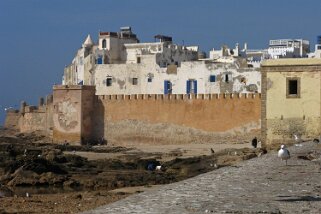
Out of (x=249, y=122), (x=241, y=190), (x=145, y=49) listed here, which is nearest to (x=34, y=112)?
(x=145, y=49)

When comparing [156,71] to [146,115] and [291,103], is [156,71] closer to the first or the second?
[146,115]

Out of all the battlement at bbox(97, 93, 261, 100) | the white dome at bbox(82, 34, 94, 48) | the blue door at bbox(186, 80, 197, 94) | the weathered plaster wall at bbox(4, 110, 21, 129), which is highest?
the white dome at bbox(82, 34, 94, 48)

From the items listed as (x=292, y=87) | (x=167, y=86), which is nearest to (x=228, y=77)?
(x=167, y=86)

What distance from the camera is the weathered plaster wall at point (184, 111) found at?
33.2 metres

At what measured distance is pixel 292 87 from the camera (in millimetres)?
22844

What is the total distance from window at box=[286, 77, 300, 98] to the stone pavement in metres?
11.3

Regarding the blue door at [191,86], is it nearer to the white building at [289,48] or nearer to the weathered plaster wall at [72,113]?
the weathered plaster wall at [72,113]

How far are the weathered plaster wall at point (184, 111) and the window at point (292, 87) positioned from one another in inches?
390

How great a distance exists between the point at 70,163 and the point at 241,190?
46.5 ft

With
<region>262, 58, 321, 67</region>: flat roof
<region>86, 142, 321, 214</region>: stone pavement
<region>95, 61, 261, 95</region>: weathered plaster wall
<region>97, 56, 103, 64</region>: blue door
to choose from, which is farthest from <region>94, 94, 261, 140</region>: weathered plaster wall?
<region>86, 142, 321, 214</region>: stone pavement

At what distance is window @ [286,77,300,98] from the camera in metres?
22.7

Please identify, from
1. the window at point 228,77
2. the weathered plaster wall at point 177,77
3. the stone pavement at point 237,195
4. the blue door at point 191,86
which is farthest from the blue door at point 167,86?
the stone pavement at point 237,195

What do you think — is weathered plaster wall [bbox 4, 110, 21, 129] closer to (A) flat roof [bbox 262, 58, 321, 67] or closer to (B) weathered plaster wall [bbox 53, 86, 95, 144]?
(B) weathered plaster wall [bbox 53, 86, 95, 144]

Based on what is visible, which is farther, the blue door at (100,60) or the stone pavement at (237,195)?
the blue door at (100,60)
